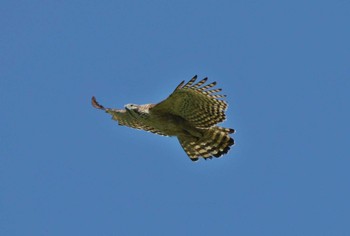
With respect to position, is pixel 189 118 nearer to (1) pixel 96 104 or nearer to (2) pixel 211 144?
(2) pixel 211 144

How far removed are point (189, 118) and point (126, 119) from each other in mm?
1681

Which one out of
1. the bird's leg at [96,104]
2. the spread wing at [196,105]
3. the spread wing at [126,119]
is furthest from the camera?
the bird's leg at [96,104]

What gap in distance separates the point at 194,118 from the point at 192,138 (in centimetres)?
86

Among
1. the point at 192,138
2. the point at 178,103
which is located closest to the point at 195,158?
the point at 192,138

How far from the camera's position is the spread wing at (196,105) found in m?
18.6

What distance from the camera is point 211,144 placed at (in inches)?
802

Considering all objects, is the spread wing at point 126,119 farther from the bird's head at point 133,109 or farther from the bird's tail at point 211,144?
the bird's tail at point 211,144

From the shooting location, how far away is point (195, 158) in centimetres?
2066

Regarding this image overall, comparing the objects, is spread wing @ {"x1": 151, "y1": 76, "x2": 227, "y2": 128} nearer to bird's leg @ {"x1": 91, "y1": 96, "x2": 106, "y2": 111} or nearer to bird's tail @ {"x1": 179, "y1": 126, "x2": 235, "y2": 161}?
bird's tail @ {"x1": 179, "y1": 126, "x2": 235, "y2": 161}

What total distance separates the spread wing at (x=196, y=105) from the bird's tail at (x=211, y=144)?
2.06 ft

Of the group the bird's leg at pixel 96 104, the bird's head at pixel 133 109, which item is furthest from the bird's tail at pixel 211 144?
the bird's leg at pixel 96 104

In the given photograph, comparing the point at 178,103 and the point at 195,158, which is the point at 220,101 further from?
the point at 195,158

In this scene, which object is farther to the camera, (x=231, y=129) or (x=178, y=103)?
(x=231, y=129)

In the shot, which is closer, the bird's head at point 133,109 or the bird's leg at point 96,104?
the bird's head at point 133,109
